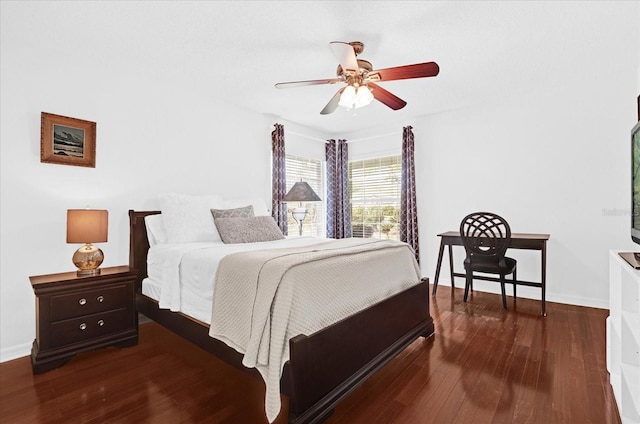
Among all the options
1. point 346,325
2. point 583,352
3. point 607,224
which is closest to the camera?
point 346,325

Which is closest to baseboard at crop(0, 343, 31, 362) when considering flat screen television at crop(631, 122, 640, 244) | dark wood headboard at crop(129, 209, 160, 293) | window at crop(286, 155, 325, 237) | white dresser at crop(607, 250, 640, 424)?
dark wood headboard at crop(129, 209, 160, 293)

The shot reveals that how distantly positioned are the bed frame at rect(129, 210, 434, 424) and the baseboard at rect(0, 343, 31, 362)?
763mm

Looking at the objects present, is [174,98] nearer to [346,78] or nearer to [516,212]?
[346,78]

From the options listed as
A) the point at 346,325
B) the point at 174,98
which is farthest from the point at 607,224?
the point at 174,98

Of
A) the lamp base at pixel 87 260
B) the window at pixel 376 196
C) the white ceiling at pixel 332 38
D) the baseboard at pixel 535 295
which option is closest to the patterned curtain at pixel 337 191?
the window at pixel 376 196

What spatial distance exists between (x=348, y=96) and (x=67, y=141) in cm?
232

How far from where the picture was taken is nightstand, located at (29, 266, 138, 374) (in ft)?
7.06

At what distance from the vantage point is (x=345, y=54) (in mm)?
2135

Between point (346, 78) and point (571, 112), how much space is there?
273 cm

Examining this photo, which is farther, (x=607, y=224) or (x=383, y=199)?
(x=383, y=199)

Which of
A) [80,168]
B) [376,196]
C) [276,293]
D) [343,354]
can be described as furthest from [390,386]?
[376,196]

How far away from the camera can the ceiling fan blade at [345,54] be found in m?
2.03

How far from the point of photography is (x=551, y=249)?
11.8 feet

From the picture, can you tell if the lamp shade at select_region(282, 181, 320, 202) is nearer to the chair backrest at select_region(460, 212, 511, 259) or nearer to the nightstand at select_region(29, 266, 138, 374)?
the chair backrest at select_region(460, 212, 511, 259)
